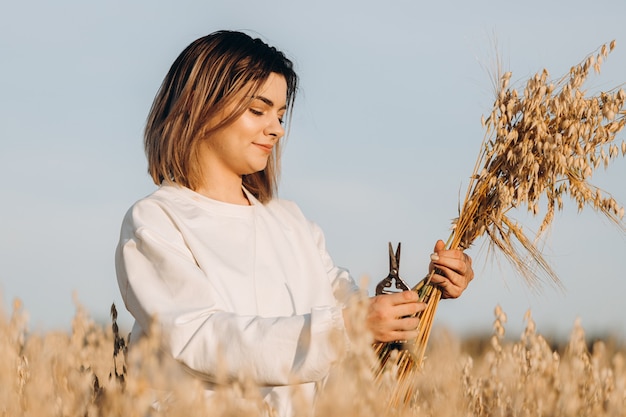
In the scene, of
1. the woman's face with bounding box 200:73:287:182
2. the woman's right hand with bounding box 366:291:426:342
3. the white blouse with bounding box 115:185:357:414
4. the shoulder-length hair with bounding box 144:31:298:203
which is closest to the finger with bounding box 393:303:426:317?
the woman's right hand with bounding box 366:291:426:342

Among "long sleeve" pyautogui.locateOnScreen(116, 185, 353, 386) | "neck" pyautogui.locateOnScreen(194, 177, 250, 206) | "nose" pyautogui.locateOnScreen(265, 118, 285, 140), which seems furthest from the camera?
"neck" pyautogui.locateOnScreen(194, 177, 250, 206)

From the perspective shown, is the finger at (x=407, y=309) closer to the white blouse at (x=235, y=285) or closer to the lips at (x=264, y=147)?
the white blouse at (x=235, y=285)

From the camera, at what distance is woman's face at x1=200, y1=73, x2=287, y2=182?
9.02 ft

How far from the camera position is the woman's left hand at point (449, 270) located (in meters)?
2.65

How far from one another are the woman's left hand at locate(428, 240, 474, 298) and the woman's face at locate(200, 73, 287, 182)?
0.64 meters

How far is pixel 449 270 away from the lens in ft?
8.72

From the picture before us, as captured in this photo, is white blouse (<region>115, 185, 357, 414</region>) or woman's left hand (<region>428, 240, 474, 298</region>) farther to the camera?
woman's left hand (<region>428, 240, 474, 298</region>)

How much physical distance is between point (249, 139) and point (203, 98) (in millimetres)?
247

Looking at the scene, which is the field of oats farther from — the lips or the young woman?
the lips

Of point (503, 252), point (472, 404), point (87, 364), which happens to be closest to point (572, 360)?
point (472, 404)

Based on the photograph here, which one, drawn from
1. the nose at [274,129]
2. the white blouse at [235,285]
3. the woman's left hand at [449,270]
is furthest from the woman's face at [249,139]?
the woman's left hand at [449,270]

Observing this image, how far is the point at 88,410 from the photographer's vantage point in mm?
1933

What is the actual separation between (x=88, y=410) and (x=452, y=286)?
4.10ft

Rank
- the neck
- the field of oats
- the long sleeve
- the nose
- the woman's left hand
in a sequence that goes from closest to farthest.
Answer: the field of oats < the long sleeve < the woman's left hand < the nose < the neck
